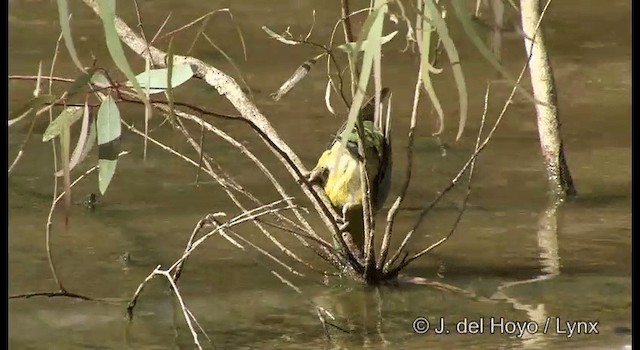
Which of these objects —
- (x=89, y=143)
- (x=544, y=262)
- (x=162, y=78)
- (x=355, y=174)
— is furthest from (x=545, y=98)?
(x=89, y=143)

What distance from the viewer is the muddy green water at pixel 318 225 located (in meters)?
1.42

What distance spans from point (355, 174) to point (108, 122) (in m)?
0.47

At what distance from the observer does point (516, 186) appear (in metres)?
2.06

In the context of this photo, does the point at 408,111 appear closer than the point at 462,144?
No

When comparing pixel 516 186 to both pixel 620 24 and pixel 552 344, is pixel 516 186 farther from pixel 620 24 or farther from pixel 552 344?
pixel 620 24

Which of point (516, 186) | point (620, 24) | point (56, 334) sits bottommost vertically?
point (56, 334)

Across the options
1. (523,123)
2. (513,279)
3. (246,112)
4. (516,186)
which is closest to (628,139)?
(523,123)

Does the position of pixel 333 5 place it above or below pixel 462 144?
above

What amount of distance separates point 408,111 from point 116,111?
4.72 feet

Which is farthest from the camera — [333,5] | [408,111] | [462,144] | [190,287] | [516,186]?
[333,5]

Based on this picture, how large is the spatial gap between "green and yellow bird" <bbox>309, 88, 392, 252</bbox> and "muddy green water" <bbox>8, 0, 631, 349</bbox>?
0.35 feet

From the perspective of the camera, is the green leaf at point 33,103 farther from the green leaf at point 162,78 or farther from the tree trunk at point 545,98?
the tree trunk at point 545,98

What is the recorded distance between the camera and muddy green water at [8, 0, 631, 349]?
1.42m

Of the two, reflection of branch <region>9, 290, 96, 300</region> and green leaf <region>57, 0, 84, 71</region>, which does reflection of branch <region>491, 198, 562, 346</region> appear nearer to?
reflection of branch <region>9, 290, 96, 300</region>
